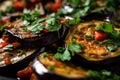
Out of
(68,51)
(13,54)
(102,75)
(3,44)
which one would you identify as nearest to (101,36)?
(68,51)

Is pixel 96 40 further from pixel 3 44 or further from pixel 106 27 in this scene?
pixel 3 44

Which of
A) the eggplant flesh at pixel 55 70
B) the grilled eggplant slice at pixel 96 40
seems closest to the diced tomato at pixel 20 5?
the grilled eggplant slice at pixel 96 40

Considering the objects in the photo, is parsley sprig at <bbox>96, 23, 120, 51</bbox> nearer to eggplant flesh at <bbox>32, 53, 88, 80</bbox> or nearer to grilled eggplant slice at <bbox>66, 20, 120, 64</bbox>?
grilled eggplant slice at <bbox>66, 20, 120, 64</bbox>

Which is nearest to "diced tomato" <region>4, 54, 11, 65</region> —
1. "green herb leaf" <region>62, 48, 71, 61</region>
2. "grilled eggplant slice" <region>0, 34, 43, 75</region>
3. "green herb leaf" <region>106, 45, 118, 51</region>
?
"grilled eggplant slice" <region>0, 34, 43, 75</region>

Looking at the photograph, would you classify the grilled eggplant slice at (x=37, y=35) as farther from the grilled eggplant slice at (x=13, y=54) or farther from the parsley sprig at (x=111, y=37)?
the parsley sprig at (x=111, y=37)

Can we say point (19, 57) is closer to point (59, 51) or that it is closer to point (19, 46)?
point (19, 46)

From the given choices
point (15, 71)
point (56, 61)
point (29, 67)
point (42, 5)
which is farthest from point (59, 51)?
point (42, 5)
